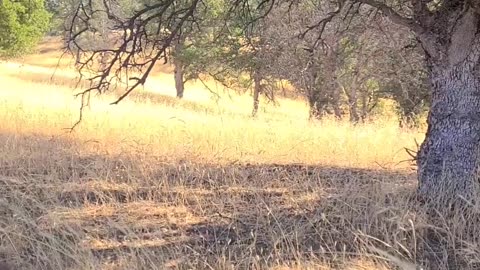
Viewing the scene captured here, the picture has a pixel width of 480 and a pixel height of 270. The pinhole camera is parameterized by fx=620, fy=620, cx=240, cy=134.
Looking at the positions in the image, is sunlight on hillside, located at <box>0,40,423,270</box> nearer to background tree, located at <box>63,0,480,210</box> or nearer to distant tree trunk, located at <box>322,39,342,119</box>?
background tree, located at <box>63,0,480,210</box>

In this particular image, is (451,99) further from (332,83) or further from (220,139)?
(332,83)

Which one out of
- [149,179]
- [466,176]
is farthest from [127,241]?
[466,176]

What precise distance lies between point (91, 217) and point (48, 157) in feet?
6.76

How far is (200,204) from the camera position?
4930 mm

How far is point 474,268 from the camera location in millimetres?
3463

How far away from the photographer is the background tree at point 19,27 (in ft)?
86.0

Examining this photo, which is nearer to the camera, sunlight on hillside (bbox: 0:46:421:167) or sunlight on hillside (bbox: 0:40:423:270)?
sunlight on hillside (bbox: 0:40:423:270)

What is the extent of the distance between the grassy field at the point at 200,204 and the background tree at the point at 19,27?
64.3 feet

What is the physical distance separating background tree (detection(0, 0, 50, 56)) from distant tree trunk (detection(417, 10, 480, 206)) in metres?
23.7

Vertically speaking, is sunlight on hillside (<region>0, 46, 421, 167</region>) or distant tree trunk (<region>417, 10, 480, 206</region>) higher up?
distant tree trunk (<region>417, 10, 480, 206</region>)

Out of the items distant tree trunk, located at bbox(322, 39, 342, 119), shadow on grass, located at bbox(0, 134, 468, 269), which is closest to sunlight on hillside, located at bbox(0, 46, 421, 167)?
shadow on grass, located at bbox(0, 134, 468, 269)

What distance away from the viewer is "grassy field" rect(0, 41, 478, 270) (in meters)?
3.80

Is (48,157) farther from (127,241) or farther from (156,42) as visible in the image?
(127,241)

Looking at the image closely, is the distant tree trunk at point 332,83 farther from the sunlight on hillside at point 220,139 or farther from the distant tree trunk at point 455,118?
the distant tree trunk at point 455,118
